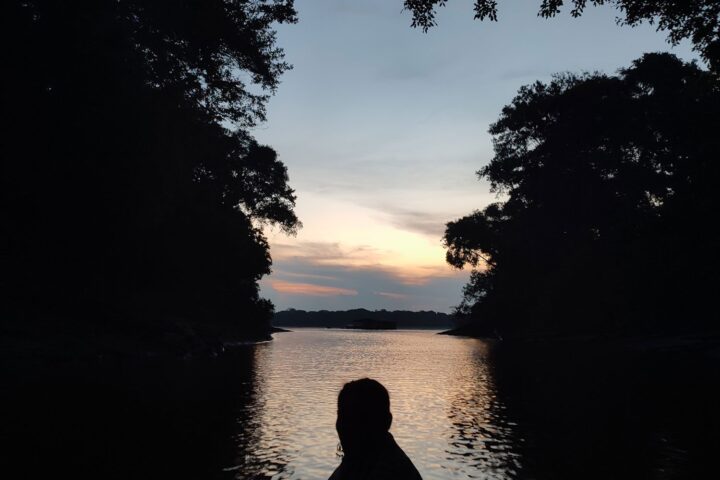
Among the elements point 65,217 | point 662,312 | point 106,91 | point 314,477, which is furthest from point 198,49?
point 662,312

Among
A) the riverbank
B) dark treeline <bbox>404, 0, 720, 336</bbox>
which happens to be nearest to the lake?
the riverbank

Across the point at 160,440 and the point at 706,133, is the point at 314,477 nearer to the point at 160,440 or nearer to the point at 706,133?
the point at 160,440

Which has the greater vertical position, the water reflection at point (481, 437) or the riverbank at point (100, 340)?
the riverbank at point (100, 340)

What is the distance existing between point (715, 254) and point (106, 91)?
36.9m

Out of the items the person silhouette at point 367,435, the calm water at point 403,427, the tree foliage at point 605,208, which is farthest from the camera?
the tree foliage at point 605,208

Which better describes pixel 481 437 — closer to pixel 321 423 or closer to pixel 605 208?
pixel 321 423

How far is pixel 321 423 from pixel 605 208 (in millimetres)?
56025

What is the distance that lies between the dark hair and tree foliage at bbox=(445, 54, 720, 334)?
35329mm

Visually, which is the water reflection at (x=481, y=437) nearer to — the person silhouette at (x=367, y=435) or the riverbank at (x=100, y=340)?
the person silhouette at (x=367, y=435)

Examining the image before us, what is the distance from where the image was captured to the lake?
1109 cm

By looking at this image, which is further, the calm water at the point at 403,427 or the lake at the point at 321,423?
the calm water at the point at 403,427

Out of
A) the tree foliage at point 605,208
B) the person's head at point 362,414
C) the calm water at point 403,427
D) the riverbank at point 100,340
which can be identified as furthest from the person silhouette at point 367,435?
the tree foliage at point 605,208

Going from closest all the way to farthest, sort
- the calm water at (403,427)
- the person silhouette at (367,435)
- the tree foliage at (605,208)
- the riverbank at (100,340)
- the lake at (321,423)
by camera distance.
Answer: the person silhouette at (367,435) → the lake at (321,423) → the calm water at (403,427) → the riverbank at (100,340) → the tree foliage at (605,208)

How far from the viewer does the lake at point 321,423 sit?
11086 mm
